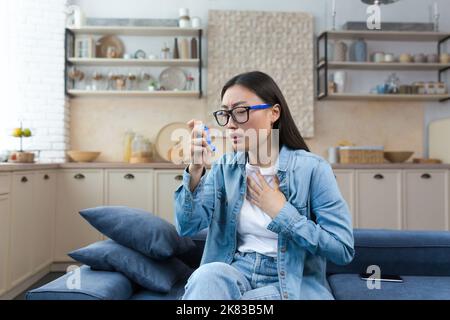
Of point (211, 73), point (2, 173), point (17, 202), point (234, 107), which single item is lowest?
point (17, 202)

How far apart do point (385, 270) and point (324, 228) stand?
819 millimetres

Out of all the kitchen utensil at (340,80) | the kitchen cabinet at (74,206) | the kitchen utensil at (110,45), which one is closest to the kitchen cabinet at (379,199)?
the kitchen utensil at (340,80)

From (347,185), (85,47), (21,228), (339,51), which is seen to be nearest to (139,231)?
(21,228)

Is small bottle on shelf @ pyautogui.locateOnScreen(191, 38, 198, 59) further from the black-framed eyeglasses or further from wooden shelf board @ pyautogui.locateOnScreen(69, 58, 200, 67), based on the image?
the black-framed eyeglasses

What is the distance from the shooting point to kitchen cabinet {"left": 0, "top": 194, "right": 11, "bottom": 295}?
2732 millimetres

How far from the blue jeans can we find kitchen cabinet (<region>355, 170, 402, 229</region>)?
9.27ft

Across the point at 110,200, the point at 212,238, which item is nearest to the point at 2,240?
the point at 110,200

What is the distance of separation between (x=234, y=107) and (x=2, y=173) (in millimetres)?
1936

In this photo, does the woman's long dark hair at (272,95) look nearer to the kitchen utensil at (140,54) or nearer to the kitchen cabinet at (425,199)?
the kitchen cabinet at (425,199)

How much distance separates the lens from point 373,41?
459cm

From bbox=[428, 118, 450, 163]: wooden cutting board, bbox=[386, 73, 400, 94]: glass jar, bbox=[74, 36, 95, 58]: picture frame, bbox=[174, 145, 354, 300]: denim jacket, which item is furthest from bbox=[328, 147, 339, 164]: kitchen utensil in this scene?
bbox=[174, 145, 354, 300]: denim jacket

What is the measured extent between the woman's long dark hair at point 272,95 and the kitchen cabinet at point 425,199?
287cm

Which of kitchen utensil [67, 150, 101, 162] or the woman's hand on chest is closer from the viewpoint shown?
the woman's hand on chest
